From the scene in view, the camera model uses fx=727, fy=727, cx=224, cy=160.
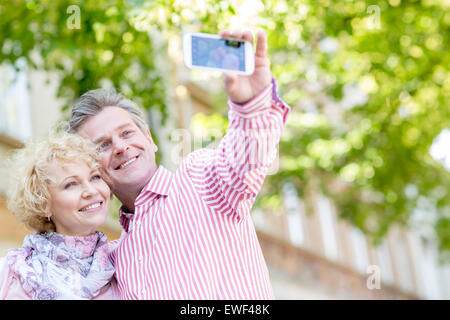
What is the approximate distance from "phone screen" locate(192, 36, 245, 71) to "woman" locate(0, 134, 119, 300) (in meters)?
0.78

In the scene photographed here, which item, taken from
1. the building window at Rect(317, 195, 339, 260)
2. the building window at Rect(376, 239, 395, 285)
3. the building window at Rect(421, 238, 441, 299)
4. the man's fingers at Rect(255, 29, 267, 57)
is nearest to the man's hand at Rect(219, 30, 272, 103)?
the man's fingers at Rect(255, 29, 267, 57)

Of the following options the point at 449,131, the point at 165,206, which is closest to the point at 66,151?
the point at 165,206

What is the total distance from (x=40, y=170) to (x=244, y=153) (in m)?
0.91

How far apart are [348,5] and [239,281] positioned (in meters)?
4.88

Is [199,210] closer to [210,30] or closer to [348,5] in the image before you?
[210,30]

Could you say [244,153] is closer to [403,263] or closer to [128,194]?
[128,194]

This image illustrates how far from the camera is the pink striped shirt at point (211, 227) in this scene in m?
2.31

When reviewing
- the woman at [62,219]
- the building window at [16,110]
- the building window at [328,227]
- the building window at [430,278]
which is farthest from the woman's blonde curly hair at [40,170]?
the building window at [430,278]

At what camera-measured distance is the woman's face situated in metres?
2.73

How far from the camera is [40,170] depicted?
2789 millimetres

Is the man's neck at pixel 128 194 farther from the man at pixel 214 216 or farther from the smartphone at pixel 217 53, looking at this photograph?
the smartphone at pixel 217 53

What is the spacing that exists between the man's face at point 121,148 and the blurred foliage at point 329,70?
2.29m

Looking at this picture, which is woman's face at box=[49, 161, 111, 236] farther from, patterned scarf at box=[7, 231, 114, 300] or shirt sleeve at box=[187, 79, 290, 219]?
shirt sleeve at box=[187, 79, 290, 219]

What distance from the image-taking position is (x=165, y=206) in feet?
8.64
